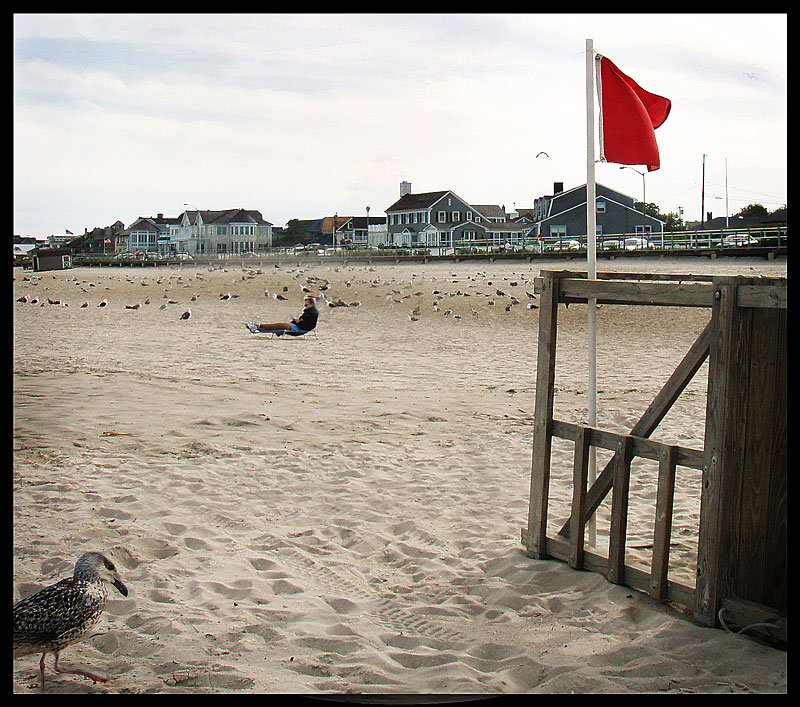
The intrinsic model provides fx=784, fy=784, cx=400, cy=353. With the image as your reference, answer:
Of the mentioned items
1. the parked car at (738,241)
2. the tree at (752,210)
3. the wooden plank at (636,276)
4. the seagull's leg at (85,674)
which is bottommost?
the seagull's leg at (85,674)

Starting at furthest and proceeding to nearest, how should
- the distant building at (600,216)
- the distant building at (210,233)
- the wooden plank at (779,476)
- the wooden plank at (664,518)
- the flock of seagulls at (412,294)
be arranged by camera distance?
the distant building at (210,233) < the distant building at (600,216) < the flock of seagulls at (412,294) < the wooden plank at (664,518) < the wooden plank at (779,476)

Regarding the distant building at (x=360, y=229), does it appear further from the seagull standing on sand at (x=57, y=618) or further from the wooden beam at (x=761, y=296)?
the seagull standing on sand at (x=57, y=618)

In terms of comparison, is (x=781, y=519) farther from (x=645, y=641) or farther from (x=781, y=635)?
(x=645, y=641)

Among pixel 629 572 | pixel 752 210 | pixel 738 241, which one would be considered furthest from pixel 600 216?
pixel 629 572

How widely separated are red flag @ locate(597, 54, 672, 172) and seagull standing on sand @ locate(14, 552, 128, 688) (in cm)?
402

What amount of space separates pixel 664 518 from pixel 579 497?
660 mm

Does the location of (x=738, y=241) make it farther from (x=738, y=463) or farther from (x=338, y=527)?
(x=738, y=463)

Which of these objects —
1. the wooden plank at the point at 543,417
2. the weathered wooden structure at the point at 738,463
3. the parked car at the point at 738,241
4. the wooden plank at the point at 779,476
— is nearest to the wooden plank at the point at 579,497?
the wooden plank at the point at 543,417

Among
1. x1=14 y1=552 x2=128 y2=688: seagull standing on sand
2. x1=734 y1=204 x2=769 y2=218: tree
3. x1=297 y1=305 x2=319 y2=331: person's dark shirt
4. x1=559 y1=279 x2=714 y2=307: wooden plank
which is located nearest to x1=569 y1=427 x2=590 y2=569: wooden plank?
x1=559 y1=279 x2=714 y2=307: wooden plank

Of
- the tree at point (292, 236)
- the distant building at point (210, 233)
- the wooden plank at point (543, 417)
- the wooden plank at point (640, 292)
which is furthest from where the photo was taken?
the tree at point (292, 236)

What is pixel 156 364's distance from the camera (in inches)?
562

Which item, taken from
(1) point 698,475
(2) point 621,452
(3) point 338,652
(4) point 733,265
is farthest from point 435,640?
(4) point 733,265

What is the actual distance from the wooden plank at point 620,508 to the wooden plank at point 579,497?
257mm

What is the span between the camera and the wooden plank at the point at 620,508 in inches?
186
